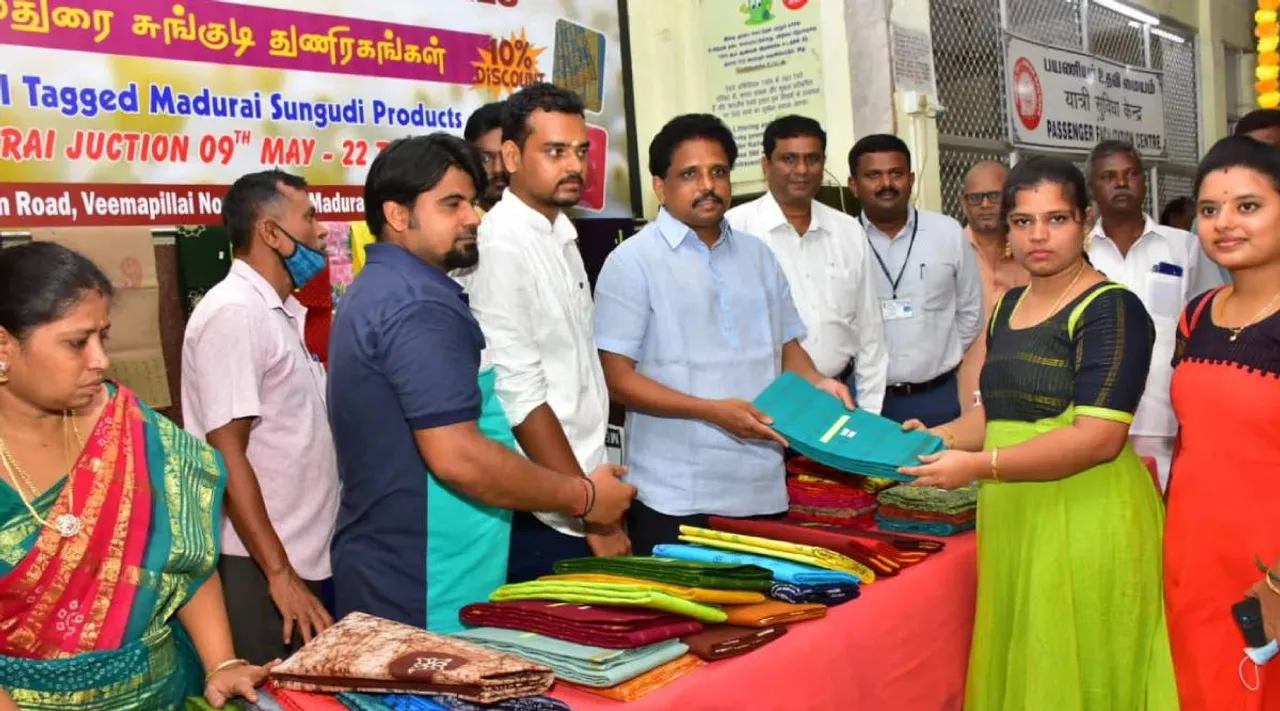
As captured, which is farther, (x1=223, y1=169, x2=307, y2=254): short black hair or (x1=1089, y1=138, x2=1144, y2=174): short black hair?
(x1=1089, y1=138, x2=1144, y2=174): short black hair

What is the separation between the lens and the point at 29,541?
1.69m

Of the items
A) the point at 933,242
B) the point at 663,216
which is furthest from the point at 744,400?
the point at 933,242

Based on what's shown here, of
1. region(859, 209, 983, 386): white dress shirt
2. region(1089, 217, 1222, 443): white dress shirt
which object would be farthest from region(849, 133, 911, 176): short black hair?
region(1089, 217, 1222, 443): white dress shirt

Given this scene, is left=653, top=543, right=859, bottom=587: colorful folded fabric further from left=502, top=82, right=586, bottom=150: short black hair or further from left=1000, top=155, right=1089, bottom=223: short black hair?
left=502, top=82, right=586, bottom=150: short black hair

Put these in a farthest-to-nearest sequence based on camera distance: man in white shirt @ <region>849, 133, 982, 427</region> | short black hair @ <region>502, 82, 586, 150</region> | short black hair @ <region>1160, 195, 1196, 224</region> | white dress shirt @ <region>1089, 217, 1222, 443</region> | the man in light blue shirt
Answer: short black hair @ <region>1160, 195, 1196, 224</region> < man in white shirt @ <region>849, 133, 982, 427</region> < white dress shirt @ <region>1089, 217, 1222, 443</region> < the man in light blue shirt < short black hair @ <region>502, 82, 586, 150</region>

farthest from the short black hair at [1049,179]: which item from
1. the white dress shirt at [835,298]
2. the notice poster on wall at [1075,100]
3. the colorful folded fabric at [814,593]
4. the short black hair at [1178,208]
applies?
the short black hair at [1178,208]

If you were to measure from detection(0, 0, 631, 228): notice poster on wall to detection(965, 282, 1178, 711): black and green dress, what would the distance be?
8.26ft

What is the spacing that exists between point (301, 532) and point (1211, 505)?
7.27 ft

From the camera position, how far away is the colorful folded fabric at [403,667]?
163 centimetres

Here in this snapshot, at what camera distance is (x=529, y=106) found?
2.87 m

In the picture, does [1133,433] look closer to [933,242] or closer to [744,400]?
[933,242]

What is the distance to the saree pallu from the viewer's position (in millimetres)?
1692

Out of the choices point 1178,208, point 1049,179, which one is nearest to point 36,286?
point 1049,179

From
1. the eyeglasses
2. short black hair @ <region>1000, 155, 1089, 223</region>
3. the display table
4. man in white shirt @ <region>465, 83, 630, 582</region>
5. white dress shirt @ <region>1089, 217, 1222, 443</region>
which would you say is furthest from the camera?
the eyeglasses
